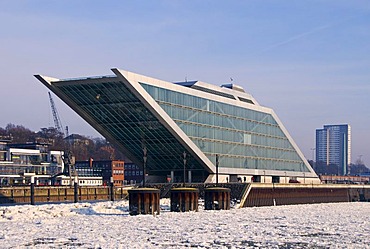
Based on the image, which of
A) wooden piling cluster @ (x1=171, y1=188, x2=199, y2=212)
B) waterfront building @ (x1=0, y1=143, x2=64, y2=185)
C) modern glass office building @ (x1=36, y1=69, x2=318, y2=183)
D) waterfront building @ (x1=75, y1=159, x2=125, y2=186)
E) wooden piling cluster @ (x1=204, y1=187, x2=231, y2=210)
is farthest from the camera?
waterfront building @ (x1=75, y1=159, x2=125, y2=186)

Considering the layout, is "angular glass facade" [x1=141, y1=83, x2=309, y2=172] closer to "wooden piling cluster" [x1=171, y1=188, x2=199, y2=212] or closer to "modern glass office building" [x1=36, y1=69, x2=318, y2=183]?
"modern glass office building" [x1=36, y1=69, x2=318, y2=183]

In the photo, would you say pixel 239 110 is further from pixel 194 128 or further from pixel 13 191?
pixel 13 191

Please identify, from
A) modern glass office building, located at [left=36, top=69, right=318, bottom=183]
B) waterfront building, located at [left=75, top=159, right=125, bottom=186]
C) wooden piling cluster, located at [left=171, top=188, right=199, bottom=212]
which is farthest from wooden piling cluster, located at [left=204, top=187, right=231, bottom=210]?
waterfront building, located at [left=75, top=159, right=125, bottom=186]

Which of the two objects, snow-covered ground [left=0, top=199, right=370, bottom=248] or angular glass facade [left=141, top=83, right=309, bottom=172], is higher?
angular glass facade [left=141, top=83, right=309, bottom=172]

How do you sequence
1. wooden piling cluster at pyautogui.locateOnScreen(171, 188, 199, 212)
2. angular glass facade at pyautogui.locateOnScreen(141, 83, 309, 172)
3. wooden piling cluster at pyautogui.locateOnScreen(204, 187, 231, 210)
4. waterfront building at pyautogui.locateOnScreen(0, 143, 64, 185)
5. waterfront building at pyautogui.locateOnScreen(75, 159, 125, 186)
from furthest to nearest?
waterfront building at pyautogui.locateOnScreen(75, 159, 125, 186) < waterfront building at pyautogui.locateOnScreen(0, 143, 64, 185) < angular glass facade at pyautogui.locateOnScreen(141, 83, 309, 172) < wooden piling cluster at pyautogui.locateOnScreen(204, 187, 231, 210) < wooden piling cluster at pyautogui.locateOnScreen(171, 188, 199, 212)

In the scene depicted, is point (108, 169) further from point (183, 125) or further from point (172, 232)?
point (172, 232)

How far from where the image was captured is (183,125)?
83500 millimetres

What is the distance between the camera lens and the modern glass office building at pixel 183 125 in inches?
3051

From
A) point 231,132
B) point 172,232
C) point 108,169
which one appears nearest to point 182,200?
point 172,232

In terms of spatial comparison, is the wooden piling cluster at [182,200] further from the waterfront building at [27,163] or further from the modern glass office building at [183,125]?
the waterfront building at [27,163]

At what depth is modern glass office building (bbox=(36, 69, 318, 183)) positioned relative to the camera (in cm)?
7750

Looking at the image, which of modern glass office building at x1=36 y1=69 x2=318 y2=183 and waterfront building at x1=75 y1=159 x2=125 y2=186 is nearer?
modern glass office building at x1=36 y1=69 x2=318 y2=183

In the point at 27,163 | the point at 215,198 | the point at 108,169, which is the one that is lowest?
the point at 108,169

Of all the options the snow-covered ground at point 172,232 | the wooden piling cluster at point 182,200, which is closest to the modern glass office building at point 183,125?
the wooden piling cluster at point 182,200
